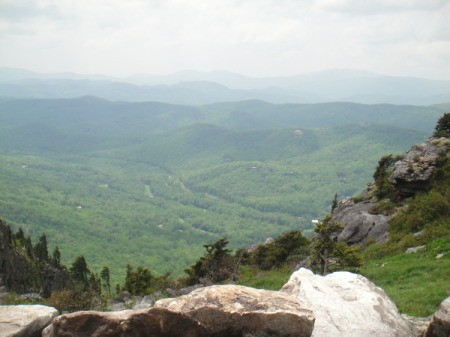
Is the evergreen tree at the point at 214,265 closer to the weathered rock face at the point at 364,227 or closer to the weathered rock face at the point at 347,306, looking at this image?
the weathered rock face at the point at 364,227

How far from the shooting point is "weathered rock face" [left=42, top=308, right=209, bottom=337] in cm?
1026

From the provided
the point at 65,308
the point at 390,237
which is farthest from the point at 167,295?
the point at 390,237

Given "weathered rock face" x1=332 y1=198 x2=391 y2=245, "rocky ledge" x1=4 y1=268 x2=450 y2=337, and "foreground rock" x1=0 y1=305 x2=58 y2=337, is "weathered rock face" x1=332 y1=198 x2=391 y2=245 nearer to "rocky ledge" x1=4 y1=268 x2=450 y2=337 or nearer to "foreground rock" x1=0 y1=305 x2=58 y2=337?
"rocky ledge" x1=4 y1=268 x2=450 y2=337

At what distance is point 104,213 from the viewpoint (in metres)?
190

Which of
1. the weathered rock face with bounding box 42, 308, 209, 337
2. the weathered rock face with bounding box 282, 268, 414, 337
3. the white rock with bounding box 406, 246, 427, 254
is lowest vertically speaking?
the white rock with bounding box 406, 246, 427, 254

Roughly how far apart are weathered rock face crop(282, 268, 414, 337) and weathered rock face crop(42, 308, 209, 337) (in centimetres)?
306

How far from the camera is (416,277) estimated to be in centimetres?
1947

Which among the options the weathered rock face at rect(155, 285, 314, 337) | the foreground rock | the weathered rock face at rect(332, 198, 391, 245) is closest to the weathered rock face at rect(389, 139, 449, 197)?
the weathered rock face at rect(332, 198, 391, 245)

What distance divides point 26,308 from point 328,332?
896cm

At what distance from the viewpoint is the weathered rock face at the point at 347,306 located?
1039cm

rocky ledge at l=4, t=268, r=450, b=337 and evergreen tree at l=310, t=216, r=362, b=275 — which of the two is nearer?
rocky ledge at l=4, t=268, r=450, b=337

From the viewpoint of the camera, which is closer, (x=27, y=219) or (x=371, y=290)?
(x=371, y=290)

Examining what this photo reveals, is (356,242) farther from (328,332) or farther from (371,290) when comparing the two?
(328,332)

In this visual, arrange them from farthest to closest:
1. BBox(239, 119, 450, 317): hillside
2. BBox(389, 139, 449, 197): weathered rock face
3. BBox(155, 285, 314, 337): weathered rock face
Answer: BBox(389, 139, 449, 197): weathered rock face
BBox(239, 119, 450, 317): hillside
BBox(155, 285, 314, 337): weathered rock face
